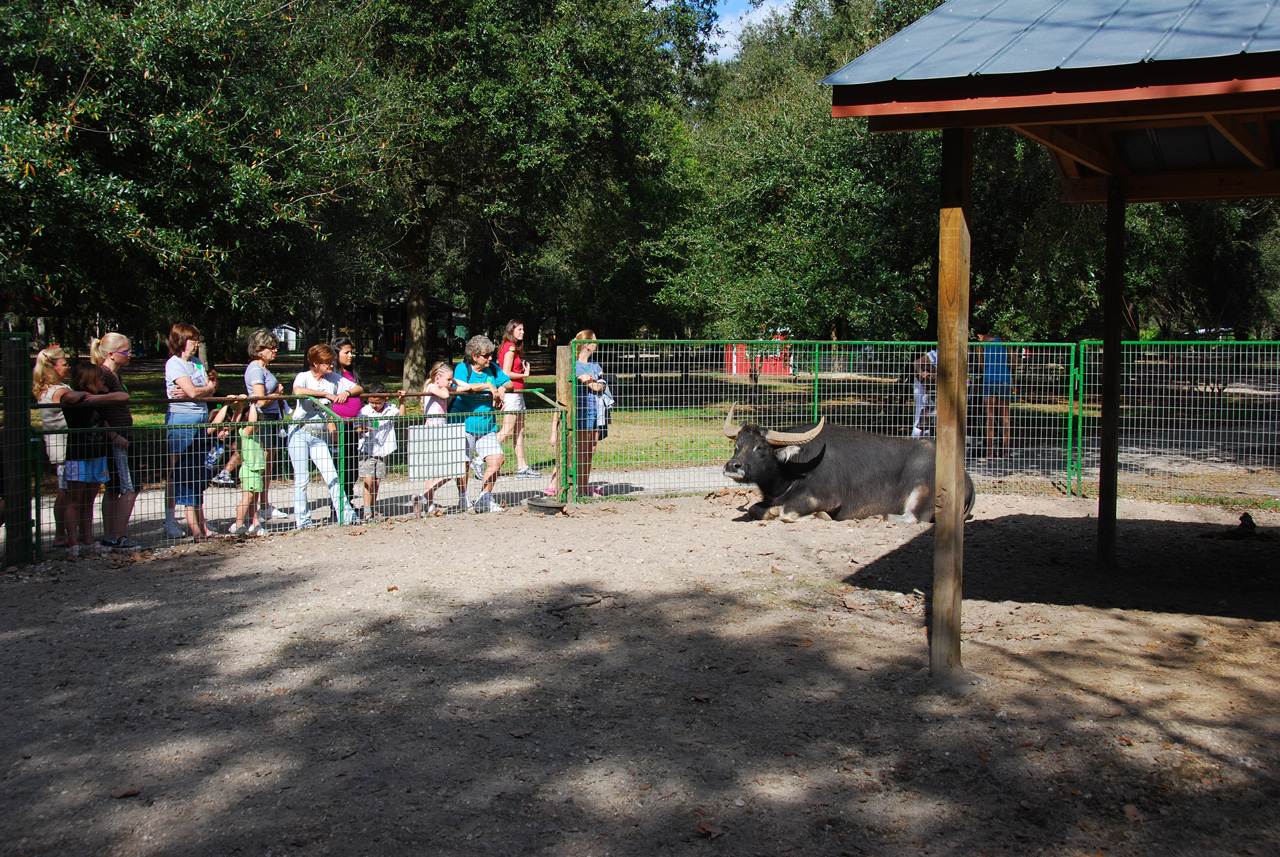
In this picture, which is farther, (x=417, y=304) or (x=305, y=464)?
(x=417, y=304)

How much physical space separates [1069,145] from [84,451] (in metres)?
7.45

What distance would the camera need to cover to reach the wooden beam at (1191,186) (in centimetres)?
736

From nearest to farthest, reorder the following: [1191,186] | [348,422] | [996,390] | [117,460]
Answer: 1. [1191,186]
2. [117,460]
3. [348,422]
4. [996,390]

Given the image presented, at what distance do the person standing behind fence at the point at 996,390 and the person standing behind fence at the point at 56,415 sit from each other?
32.1 feet

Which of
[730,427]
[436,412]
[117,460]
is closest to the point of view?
[117,460]

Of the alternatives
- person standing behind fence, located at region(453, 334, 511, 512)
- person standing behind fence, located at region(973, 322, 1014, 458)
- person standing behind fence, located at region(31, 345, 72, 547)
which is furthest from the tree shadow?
person standing behind fence, located at region(31, 345, 72, 547)

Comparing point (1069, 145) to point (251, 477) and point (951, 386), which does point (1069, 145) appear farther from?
point (251, 477)

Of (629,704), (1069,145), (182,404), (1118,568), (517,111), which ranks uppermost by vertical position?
Answer: (517,111)

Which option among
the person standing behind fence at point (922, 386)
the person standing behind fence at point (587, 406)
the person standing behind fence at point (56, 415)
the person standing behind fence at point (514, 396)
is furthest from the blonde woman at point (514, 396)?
the person standing behind fence at point (922, 386)

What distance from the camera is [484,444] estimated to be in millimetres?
9812

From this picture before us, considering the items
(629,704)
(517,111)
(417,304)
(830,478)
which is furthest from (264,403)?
(417,304)

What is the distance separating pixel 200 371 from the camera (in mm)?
8859

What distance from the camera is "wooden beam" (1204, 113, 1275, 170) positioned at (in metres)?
5.22

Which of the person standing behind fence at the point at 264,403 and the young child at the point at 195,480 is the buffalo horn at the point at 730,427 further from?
the young child at the point at 195,480
